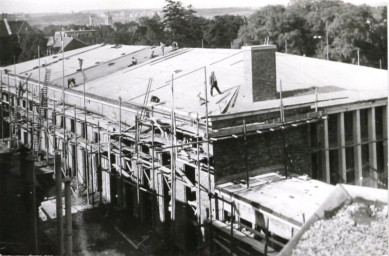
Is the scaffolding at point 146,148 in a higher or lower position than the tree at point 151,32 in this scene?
lower

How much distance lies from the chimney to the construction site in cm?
4

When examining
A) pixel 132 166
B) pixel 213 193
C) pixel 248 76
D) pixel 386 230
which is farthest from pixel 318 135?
pixel 386 230

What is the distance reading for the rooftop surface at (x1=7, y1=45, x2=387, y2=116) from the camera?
1741cm

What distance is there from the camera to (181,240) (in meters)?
17.6

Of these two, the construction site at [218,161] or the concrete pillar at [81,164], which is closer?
the construction site at [218,161]

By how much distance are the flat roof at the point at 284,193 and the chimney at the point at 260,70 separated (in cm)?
316

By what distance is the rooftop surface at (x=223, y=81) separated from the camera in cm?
1741

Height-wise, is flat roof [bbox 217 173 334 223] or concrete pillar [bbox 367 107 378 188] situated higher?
concrete pillar [bbox 367 107 378 188]

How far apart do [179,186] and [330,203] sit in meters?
9.75

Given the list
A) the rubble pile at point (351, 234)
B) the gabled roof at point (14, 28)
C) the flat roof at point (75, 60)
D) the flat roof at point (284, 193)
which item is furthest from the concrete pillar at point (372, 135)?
the gabled roof at point (14, 28)

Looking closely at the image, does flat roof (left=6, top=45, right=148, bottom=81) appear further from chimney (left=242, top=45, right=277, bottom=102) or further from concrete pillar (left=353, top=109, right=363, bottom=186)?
concrete pillar (left=353, top=109, right=363, bottom=186)

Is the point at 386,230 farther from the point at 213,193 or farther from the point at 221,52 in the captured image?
the point at 221,52

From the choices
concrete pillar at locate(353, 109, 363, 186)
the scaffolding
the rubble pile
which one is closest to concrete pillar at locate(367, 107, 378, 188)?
concrete pillar at locate(353, 109, 363, 186)

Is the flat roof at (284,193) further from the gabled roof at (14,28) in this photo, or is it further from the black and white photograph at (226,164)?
the gabled roof at (14,28)
